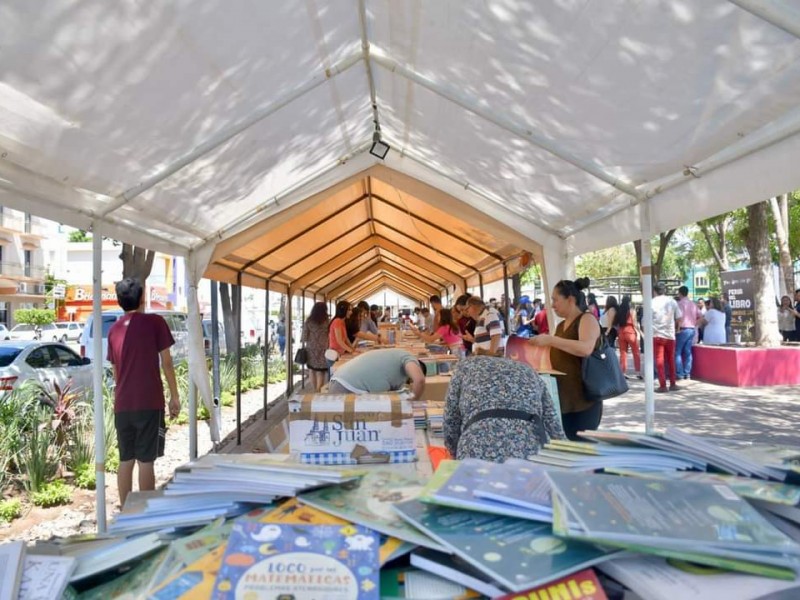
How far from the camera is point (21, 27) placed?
220cm

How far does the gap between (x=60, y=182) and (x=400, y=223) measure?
671 centimetres

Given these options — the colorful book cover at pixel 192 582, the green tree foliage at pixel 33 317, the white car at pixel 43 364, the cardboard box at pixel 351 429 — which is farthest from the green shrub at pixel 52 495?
the green tree foliage at pixel 33 317

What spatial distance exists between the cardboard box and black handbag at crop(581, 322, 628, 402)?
1.50m

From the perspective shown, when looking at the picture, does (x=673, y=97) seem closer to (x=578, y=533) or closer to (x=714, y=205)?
(x=714, y=205)

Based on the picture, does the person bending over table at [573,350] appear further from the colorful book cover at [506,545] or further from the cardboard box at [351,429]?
the colorful book cover at [506,545]

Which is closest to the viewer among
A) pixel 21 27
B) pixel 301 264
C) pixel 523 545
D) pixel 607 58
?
pixel 523 545

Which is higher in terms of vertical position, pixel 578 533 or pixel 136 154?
pixel 136 154

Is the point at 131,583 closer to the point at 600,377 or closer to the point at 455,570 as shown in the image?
the point at 455,570

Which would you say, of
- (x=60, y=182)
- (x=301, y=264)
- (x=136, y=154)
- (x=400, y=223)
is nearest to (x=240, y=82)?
(x=136, y=154)

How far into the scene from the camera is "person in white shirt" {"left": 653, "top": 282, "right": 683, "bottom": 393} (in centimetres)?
1017

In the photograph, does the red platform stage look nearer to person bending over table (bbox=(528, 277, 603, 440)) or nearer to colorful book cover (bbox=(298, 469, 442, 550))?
person bending over table (bbox=(528, 277, 603, 440))

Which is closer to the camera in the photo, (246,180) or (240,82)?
(240,82)

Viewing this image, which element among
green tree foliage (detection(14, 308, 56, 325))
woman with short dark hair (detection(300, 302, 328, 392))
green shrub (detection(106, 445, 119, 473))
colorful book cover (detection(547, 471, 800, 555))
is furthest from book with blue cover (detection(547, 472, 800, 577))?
green tree foliage (detection(14, 308, 56, 325))

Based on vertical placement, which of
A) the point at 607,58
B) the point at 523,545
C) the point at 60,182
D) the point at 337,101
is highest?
the point at 337,101
